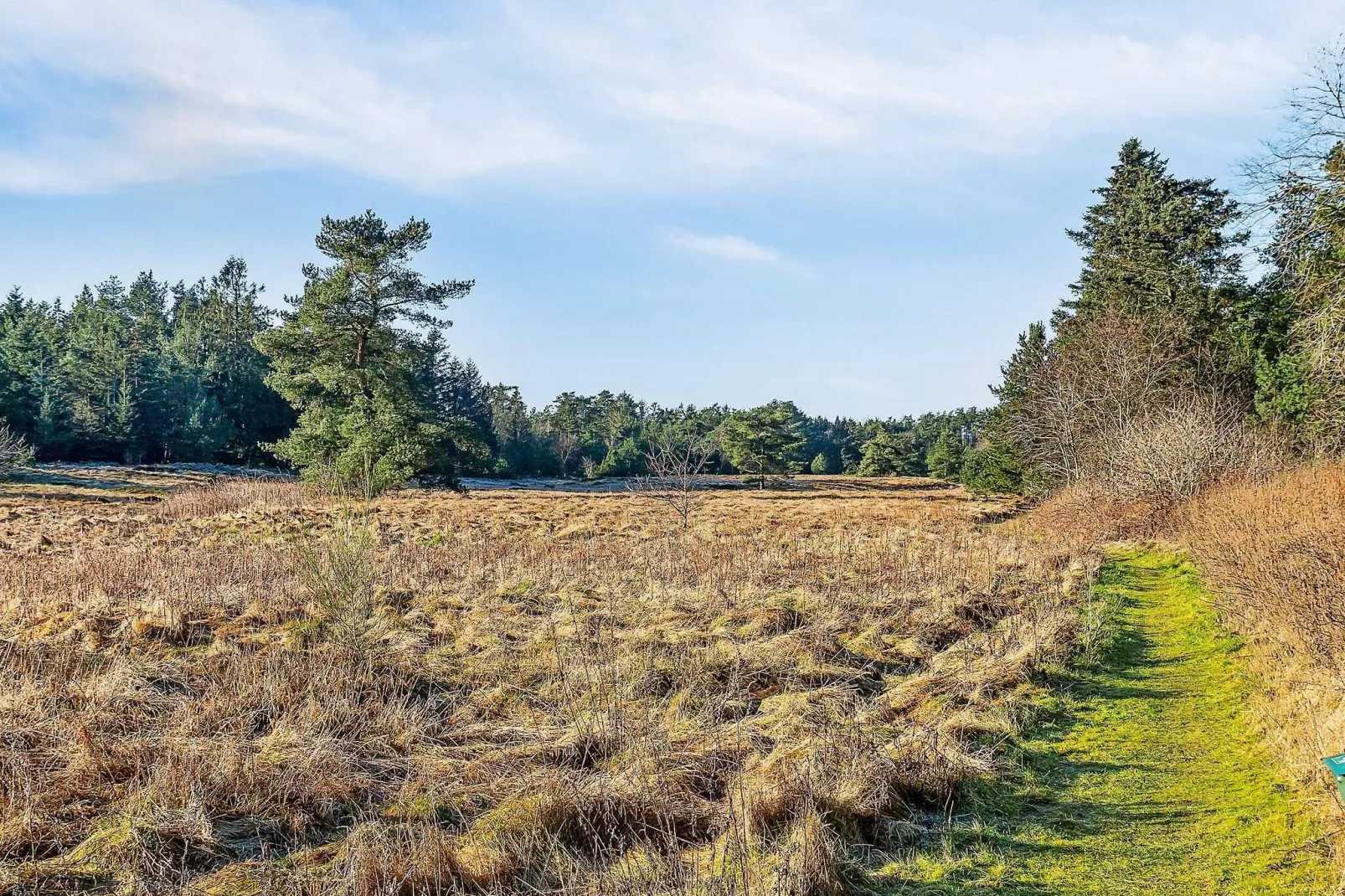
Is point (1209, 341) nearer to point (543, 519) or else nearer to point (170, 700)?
point (543, 519)

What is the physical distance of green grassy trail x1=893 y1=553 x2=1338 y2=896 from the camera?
3697 mm

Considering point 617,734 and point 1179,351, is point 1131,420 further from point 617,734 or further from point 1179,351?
point 617,734

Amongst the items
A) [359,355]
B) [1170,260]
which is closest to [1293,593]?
[1170,260]

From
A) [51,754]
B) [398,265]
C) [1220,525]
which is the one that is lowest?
[51,754]

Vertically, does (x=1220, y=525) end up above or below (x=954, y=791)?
above

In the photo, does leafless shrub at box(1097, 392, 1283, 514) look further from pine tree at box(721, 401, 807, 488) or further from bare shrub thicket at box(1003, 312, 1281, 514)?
pine tree at box(721, 401, 807, 488)

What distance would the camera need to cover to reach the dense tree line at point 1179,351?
11.4 metres

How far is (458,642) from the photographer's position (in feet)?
25.7

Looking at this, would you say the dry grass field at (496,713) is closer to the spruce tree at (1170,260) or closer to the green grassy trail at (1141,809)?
the green grassy trail at (1141,809)

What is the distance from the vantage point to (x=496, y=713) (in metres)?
6.20

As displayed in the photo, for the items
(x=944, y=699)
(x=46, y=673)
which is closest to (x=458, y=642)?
(x=46, y=673)

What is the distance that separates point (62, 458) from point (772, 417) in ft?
135

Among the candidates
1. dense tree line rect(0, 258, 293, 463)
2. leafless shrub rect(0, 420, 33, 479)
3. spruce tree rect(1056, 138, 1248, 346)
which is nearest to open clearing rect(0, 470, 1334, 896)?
spruce tree rect(1056, 138, 1248, 346)

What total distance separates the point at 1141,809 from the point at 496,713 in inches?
170
